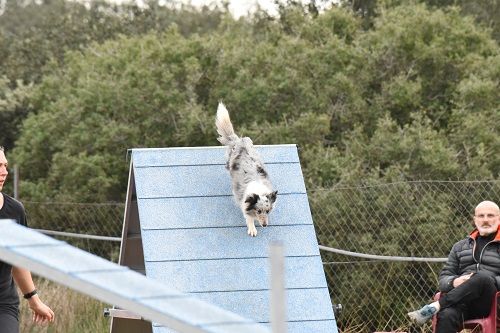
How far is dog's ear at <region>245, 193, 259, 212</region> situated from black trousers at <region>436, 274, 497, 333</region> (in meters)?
1.36

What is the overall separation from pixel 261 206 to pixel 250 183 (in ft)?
1.22

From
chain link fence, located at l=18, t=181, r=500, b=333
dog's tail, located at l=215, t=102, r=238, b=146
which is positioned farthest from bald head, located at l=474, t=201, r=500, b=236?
dog's tail, located at l=215, t=102, r=238, b=146

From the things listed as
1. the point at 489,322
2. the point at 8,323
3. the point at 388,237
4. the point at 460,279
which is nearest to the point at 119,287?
the point at 8,323

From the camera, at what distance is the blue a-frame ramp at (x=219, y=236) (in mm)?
6625

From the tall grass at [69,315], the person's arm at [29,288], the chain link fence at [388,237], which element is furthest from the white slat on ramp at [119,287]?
the chain link fence at [388,237]

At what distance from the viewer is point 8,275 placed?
5.03 meters

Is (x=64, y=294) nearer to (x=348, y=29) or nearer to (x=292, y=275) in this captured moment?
(x=292, y=275)

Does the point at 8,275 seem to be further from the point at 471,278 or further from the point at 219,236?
the point at 471,278

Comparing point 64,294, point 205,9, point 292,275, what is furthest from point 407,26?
point 205,9

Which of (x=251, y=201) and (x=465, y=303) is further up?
(x=251, y=201)

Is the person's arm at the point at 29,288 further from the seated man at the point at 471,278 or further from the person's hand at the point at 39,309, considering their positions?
the seated man at the point at 471,278

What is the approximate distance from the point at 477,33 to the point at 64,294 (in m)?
6.99

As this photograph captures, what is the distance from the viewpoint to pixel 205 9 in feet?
103

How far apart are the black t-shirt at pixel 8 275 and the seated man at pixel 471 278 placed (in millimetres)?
2847
